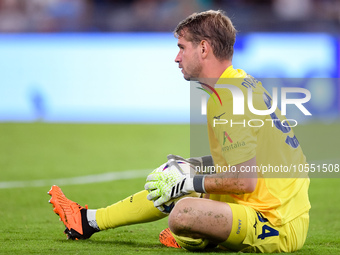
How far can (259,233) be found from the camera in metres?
3.58

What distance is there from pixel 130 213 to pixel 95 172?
4173 mm

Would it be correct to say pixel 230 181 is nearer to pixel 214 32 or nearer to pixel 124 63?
pixel 214 32

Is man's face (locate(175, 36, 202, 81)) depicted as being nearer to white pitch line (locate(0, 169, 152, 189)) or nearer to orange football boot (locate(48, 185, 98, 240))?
orange football boot (locate(48, 185, 98, 240))

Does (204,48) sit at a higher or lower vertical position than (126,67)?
lower

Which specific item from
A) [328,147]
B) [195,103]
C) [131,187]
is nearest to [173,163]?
[131,187]

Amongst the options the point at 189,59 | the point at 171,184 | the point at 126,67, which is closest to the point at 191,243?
the point at 171,184

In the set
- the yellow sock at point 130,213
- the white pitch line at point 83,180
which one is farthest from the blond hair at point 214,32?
the white pitch line at point 83,180

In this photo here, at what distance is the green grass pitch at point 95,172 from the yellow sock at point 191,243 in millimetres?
81

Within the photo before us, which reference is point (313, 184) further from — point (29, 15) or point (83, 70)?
point (29, 15)

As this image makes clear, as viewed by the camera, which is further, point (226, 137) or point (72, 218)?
point (72, 218)

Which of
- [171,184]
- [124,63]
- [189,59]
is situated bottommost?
[171,184]

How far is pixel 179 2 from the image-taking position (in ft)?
49.0

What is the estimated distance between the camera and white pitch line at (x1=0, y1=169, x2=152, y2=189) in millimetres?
7148

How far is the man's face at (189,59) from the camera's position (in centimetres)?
367
